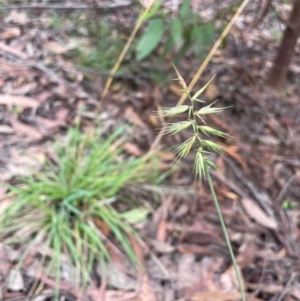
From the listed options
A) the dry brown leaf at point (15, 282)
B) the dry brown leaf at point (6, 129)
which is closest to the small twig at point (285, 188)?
the dry brown leaf at point (15, 282)

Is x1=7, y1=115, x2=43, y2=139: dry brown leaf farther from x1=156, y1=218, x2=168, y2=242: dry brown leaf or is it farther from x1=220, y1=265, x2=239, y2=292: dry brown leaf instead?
x1=220, y1=265, x2=239, y2=292: dry brown leaf

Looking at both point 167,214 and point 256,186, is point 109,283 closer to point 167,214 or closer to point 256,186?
point 167,214

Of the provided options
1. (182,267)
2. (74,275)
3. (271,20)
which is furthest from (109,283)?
(271,20)

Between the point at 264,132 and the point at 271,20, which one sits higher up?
the point at 271,20

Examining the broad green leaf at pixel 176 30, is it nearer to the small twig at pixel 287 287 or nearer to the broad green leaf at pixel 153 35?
the broad green leaf at pixel 153 35

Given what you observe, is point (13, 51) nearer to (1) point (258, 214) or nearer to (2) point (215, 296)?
(1) point (258, 214)

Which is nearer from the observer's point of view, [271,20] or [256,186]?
[256,186]
